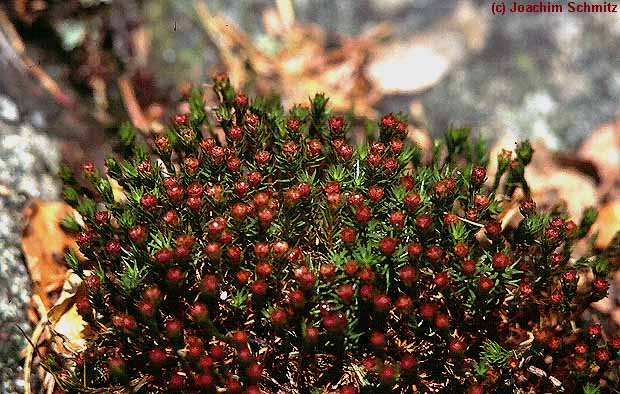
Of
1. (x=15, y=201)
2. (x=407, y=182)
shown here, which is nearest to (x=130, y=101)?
(x=15, y=201)

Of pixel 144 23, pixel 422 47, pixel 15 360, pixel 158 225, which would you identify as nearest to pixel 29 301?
pixel 15 360

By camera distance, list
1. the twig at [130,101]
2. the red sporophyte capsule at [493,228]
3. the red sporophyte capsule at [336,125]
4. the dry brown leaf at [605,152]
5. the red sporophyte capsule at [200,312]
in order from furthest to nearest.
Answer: the twig at [130,101], the dry brown leaf at [605,152], the red sporophyte capsule at [336,125], the red sporophyte capsule at [493,228], the red sporophyte capsule at [200,312]

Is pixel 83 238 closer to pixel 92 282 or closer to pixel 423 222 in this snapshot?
pixel 92 282

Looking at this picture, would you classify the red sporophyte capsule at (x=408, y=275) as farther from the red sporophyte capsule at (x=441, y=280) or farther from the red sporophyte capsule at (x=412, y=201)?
the red sporophyte capsule at (x=412, y=201)

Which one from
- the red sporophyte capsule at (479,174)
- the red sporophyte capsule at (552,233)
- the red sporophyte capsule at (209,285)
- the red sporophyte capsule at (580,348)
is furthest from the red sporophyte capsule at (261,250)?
the red sporophyte capsule at (580,348)

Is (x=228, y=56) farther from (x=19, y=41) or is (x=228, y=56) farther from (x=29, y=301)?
(x=29, y=301)

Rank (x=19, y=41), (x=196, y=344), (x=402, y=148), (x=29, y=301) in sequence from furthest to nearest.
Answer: (x=19, y=41) < (x=29, y=301) < (x=402, y=148) < (x=196, y=344)
